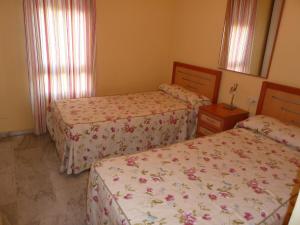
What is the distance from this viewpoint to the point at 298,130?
2297 millimetres

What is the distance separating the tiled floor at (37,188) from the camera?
82.0 inches

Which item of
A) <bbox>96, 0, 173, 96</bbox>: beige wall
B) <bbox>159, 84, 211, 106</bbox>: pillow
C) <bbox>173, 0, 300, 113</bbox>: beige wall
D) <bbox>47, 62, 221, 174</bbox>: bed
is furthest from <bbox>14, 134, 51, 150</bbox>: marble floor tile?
<bbox>173, 0, 300, 113</bbox>: beige wall

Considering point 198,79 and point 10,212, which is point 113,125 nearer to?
point 10,212

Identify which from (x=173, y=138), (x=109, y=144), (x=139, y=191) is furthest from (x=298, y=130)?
(x=109, y=144)

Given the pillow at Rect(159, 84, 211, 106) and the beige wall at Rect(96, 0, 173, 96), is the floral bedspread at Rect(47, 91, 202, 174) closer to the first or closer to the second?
the pillow at Rect(159, 84, 211, 106)

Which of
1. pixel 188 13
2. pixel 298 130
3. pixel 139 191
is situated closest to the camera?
pixel 139 191

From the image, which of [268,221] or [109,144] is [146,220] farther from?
[109,144]

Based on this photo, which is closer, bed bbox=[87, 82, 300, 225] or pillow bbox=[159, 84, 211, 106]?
bed bbox=[87, 82, 300, 225]

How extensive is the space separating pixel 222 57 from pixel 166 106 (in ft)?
3.38

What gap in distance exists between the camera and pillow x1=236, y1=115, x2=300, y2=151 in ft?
7.34

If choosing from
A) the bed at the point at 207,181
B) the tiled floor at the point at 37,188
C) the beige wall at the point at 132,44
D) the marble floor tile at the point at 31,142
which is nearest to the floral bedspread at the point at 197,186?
the bed at the point at 207,181

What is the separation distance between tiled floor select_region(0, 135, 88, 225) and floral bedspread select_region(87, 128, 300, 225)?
433 mm

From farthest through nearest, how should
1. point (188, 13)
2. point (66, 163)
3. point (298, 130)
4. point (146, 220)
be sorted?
point (188, 13)
point (66, 163)
point (298, 130)
point (146, 220)

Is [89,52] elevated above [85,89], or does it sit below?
above
